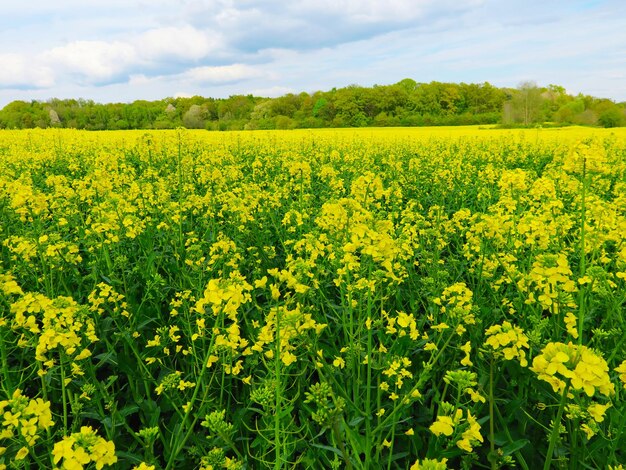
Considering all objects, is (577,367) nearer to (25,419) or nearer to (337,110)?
(25,419)

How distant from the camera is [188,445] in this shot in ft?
7.87

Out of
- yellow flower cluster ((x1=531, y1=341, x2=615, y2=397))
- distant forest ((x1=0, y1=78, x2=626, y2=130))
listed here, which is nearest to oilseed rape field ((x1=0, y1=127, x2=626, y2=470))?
yellow flower cluster ((x1=531, y1=341, x2=615, y2=397))

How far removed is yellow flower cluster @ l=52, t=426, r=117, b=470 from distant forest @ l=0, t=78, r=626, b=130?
34600 mm

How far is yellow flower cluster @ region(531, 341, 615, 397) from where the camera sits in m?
1.29

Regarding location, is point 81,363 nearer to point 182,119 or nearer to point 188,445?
point 188,445

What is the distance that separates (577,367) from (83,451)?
1.57m

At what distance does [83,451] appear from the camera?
4.16 feet

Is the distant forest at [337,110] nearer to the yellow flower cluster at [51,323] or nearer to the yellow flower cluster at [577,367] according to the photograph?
the yellow flower cluster at [51,323]

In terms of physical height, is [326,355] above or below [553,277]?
below

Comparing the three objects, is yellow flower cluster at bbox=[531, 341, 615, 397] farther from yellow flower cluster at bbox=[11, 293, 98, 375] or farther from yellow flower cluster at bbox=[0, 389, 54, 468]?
yellow flower cluster at bbox=[11, 293, 98, 375]

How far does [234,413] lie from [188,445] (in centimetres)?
30

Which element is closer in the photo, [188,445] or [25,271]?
[188,445]

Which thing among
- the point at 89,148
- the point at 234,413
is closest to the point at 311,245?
the point at 234,413

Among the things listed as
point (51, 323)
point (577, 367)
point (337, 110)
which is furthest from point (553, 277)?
point (337, 110)
